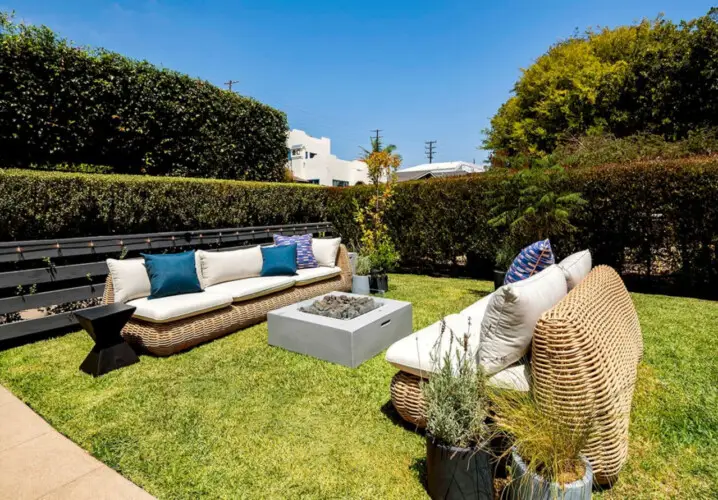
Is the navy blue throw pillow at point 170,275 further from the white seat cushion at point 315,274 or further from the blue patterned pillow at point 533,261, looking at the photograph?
the blue patterned pillow at point 533,261

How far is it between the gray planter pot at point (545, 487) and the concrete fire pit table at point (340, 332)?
1.98m

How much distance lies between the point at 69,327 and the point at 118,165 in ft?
11.7

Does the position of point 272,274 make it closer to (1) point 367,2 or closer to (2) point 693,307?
(2) point 693,307

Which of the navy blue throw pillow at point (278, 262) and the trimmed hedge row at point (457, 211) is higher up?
the trimmed hedge row at point (457, 211)

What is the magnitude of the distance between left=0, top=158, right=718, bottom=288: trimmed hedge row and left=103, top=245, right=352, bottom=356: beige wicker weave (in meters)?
1.62

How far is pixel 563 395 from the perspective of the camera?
164 cm

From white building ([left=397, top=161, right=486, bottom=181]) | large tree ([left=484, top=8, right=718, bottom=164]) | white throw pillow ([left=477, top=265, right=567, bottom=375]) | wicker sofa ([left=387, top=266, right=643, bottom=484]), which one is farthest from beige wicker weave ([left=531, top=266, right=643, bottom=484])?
white building ([left=397, top=161, right=486, bottom=181])

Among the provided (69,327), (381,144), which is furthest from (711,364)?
(69,327)

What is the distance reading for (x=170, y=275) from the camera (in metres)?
4.21


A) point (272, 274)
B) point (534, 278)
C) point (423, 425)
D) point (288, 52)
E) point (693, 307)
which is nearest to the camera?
point (534, 278)

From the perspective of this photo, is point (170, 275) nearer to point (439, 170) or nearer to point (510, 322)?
point (510, 322)

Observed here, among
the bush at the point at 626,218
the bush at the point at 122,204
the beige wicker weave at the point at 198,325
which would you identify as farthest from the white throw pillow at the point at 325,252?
Result: the bush at the point at 626,218

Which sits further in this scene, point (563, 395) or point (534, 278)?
point (534, 278)

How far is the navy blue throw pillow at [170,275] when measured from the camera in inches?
163
